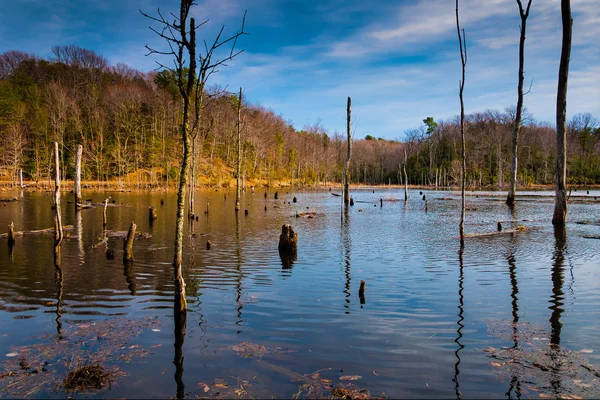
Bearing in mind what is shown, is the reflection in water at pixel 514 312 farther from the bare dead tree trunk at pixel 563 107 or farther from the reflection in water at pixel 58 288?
the bare dead tree trunk at pixel 563 107

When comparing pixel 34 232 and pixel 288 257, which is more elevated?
pixel 34 232

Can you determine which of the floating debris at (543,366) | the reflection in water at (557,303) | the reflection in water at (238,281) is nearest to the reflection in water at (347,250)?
the reflection in water at (238,281)

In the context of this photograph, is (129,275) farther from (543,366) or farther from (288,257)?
(543,366)

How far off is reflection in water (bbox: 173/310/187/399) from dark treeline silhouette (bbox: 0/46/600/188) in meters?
49.4

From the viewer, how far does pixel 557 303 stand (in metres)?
8.21

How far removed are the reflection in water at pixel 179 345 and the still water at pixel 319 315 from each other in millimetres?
32

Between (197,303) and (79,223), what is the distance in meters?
18.3

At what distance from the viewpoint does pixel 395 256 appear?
13.9 meters

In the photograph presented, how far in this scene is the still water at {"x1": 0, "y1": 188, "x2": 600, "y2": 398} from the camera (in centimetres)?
494

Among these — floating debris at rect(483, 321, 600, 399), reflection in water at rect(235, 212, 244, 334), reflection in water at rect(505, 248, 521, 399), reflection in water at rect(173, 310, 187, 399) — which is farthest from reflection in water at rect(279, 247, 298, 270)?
floating debris at rect(483, 321, 600, 399)

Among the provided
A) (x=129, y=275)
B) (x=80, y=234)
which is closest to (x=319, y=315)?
(x=129, y=275)

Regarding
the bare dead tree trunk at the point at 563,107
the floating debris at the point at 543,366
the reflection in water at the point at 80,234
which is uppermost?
the bare dead tree trunk at the point at 563,107

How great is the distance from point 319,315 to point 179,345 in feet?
9.26

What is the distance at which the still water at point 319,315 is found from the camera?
4938 mm
